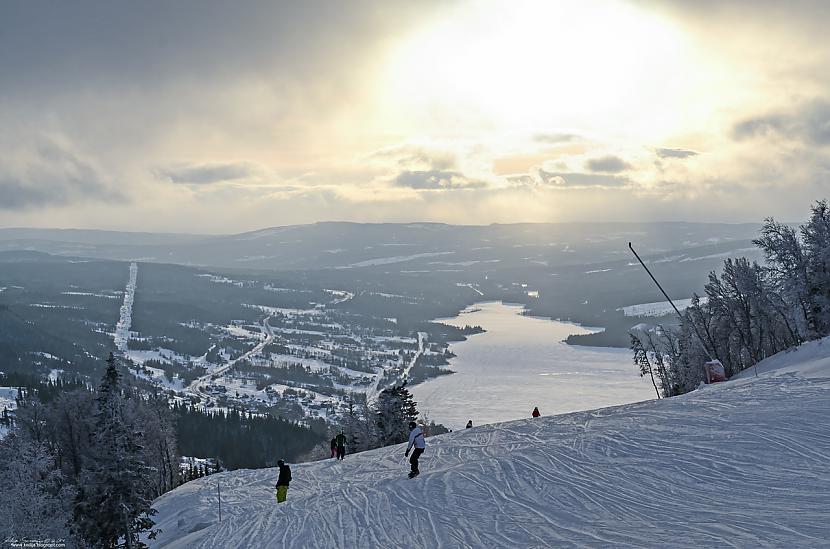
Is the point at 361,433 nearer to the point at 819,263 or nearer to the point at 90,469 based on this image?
the point at 90,469

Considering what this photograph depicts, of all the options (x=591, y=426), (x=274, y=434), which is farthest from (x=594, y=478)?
(x=274, y=434)

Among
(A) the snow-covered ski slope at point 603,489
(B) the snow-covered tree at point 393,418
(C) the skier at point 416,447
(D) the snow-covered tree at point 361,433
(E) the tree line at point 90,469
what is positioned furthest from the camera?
(D) the snow-covered tree at point 361,433

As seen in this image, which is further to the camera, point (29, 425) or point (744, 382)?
point (29, 425)

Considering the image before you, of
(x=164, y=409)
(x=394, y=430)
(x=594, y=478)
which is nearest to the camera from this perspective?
(x=594, y=478)

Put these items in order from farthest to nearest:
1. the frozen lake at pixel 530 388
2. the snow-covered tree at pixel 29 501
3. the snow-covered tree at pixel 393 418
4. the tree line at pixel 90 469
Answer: the frozen lake at pixel 530 388, the snow-covered tree at pixel 393 418, the snow-covered tree at pixel 29 501, the tree line at pixel 90 469

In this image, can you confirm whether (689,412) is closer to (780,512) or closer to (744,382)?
(744,382)

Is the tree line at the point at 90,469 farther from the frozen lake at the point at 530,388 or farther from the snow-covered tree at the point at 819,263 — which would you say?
the frozen lake at the point at 530,388

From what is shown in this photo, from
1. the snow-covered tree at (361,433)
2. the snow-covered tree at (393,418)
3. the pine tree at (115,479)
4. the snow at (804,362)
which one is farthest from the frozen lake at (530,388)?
the pine tree at (115,479)
